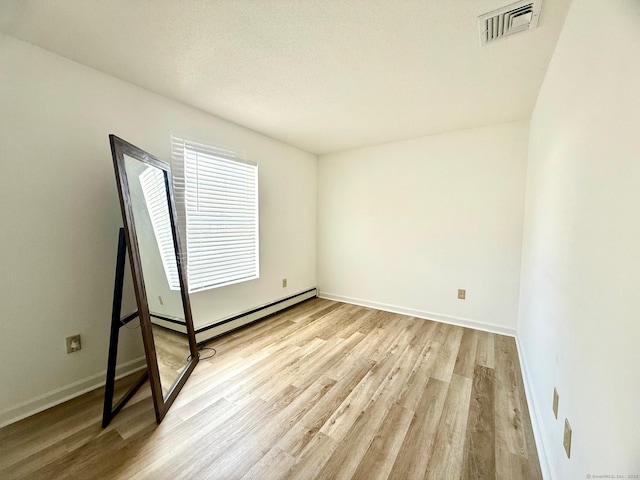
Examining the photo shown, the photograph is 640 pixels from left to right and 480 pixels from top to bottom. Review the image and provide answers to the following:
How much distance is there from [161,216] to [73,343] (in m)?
1.03

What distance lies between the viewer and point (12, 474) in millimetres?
1197

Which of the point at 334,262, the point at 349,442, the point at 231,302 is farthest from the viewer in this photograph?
the point at 334,262

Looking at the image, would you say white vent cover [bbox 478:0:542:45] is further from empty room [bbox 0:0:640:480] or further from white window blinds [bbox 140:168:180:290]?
white window blinds [bbox 140:168:180:290]

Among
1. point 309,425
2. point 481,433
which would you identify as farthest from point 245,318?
point 481,433

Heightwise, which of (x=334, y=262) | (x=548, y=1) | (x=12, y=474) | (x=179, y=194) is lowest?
(x=12, y=474)

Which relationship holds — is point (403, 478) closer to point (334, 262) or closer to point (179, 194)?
point (179, 194)

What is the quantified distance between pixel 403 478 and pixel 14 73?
3078 millimetres

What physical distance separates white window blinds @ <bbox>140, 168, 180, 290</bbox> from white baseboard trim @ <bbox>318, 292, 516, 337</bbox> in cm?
240

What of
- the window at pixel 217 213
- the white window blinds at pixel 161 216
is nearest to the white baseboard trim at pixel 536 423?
the white window blinds at pixel 161 216

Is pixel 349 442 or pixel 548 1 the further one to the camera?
pixel 349 442

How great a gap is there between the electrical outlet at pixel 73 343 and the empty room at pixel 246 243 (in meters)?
0.02

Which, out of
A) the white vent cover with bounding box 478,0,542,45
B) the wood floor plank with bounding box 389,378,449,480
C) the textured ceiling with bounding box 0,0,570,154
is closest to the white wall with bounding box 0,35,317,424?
the textured ceiling with bounding box 0,0,570,154

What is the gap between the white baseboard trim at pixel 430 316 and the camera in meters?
2.75

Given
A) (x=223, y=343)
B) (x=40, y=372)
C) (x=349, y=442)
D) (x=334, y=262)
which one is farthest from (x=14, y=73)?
(x=334, y=262)
